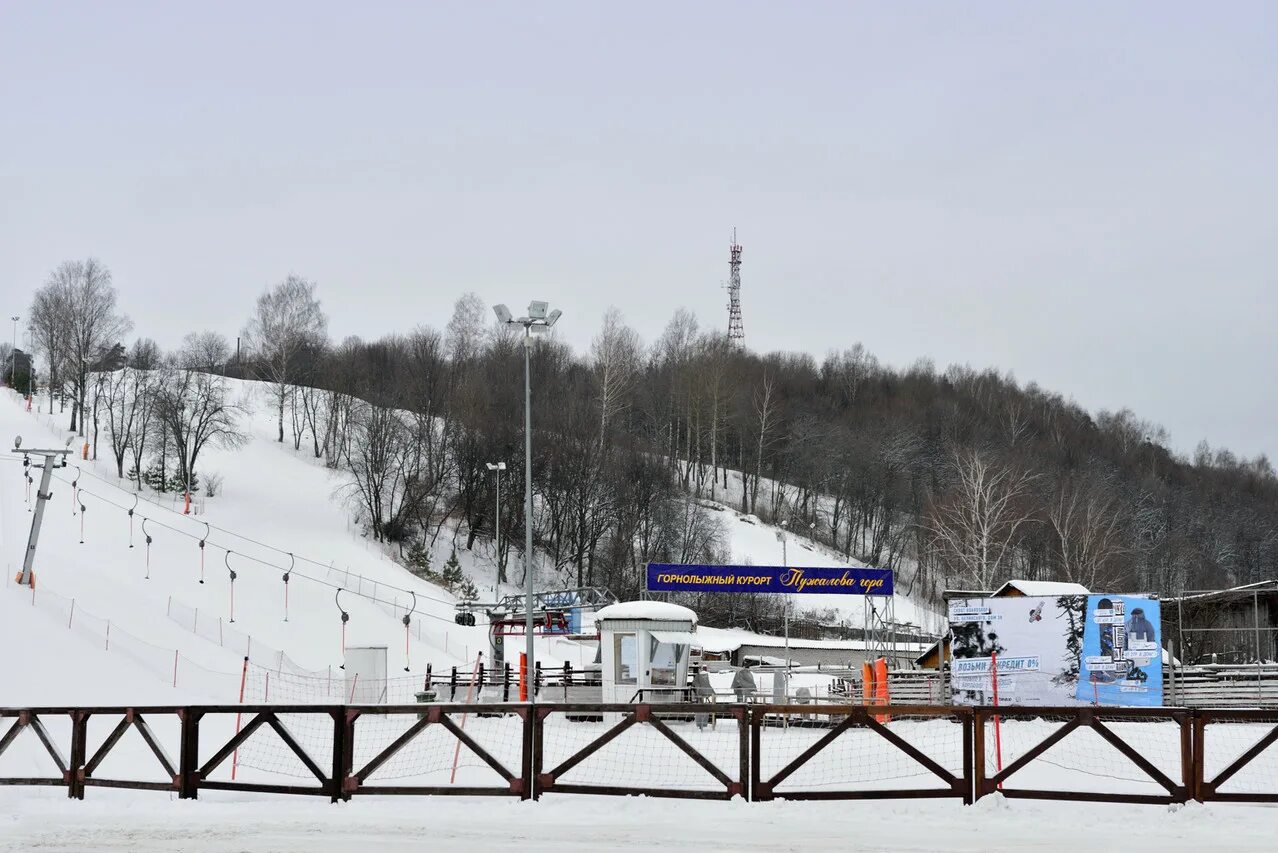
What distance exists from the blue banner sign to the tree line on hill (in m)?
20.8

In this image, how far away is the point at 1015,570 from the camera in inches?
3354

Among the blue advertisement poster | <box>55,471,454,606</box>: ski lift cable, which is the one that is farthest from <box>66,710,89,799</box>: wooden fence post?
<box>55,471,454,606</box>: ski lift cable

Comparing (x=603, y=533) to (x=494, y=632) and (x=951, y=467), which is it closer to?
(x=951, y=467)

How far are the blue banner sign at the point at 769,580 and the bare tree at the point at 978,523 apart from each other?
18822 millimetres

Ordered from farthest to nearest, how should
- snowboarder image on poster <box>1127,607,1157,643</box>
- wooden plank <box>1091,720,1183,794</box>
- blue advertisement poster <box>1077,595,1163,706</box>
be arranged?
snowboarder image on poster <box>1127,607,1157,643</box>, blue advertisement poster <box>1077,595,1163,706</box>, wooden plank <box>1091,720,1183,794</box>

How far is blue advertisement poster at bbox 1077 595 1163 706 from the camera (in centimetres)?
2852

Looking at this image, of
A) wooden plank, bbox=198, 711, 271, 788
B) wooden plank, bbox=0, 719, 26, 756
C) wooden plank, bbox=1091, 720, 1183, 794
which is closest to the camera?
wooden plank, bbox=1091, 720, 1183, 794

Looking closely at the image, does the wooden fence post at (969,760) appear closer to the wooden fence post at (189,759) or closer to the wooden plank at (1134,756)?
the wooden plank at (1134,756)

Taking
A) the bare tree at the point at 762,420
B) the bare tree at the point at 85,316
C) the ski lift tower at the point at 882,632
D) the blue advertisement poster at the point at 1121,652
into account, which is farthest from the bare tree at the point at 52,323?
the blue advertisement poster at the point at 1121,652

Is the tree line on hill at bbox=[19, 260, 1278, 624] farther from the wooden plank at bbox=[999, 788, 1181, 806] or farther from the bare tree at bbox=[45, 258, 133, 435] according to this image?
the wooden plank at bbox=[999, 788, 1181, 806]

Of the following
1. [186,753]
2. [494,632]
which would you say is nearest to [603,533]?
[494,632]

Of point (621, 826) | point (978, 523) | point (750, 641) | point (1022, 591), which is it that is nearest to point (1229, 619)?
point (1022, 591)

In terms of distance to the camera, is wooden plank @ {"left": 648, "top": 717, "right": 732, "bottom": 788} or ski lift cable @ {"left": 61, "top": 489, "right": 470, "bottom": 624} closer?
wooden plank @ {"left": 648, "top": 717, "right": 732, "bottom": 788}

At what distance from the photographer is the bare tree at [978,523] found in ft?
181
